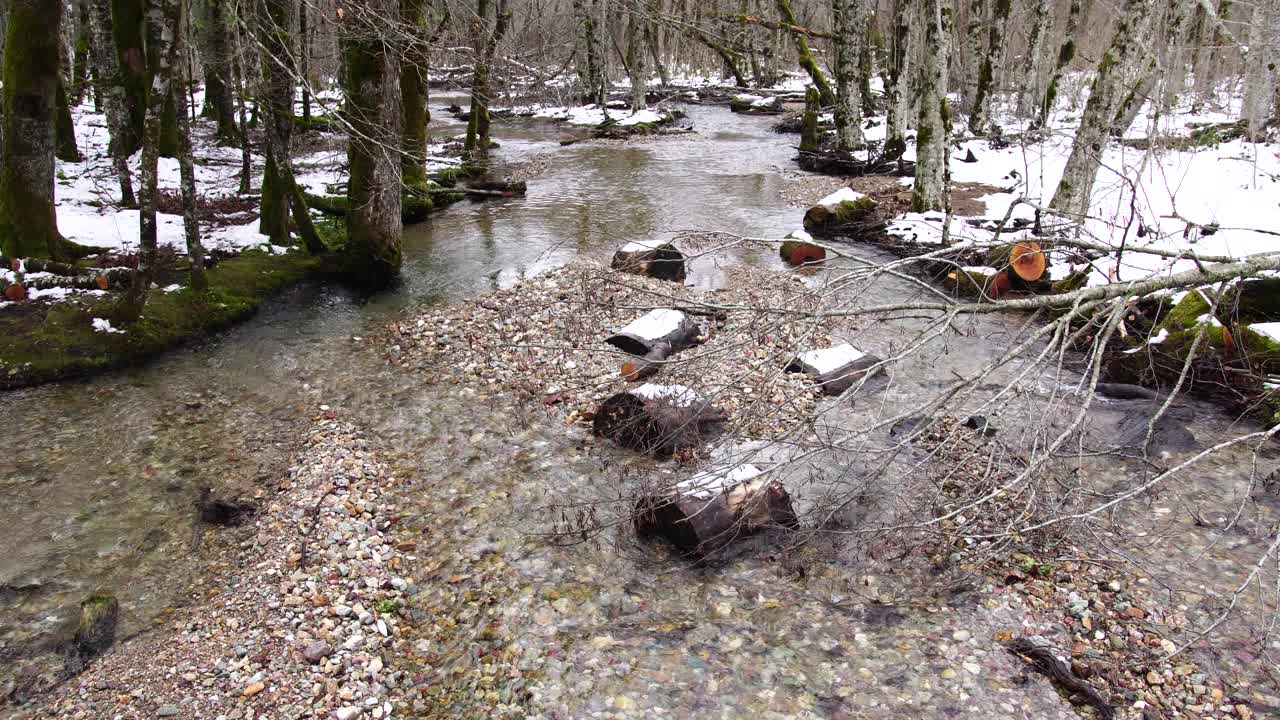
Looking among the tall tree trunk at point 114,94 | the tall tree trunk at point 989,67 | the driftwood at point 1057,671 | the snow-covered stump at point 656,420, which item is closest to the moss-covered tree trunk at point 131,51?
the tall tree trunk at point 114,94

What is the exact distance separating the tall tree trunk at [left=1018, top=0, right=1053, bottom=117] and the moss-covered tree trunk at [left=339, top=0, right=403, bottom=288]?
20875mm

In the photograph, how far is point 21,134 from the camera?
1036 centimetres

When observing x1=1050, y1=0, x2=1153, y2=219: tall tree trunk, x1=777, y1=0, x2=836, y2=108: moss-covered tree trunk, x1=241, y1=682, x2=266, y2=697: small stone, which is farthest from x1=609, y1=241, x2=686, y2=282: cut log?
x1=777, y1=0, x2=836, y2=108: moss-covered tree trunk

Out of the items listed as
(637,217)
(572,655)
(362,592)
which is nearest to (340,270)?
(637,217)

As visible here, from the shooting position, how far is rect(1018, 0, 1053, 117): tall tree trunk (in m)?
24.3

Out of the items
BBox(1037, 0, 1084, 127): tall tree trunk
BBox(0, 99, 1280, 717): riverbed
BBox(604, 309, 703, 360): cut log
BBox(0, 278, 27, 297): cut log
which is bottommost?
BBox(0, 99, 1280, 717): riverbed

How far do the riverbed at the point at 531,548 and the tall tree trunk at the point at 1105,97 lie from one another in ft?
12.0

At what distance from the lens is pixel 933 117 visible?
15.2 m

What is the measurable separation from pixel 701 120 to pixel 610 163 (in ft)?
43.7

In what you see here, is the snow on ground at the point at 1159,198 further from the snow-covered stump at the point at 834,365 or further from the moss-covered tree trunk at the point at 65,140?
the moss-covered tree trunk at the point at 65,140

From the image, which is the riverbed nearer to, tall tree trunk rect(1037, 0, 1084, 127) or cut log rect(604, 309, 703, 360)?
cut log rect(604, 309, 703, 360)

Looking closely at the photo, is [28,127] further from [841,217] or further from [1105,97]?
[1105,97]

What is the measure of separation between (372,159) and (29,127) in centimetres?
441

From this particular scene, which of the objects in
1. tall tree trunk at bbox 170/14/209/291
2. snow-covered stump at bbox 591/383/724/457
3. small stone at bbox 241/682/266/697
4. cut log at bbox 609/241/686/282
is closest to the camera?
small stone at bbox 241/682/266/697
